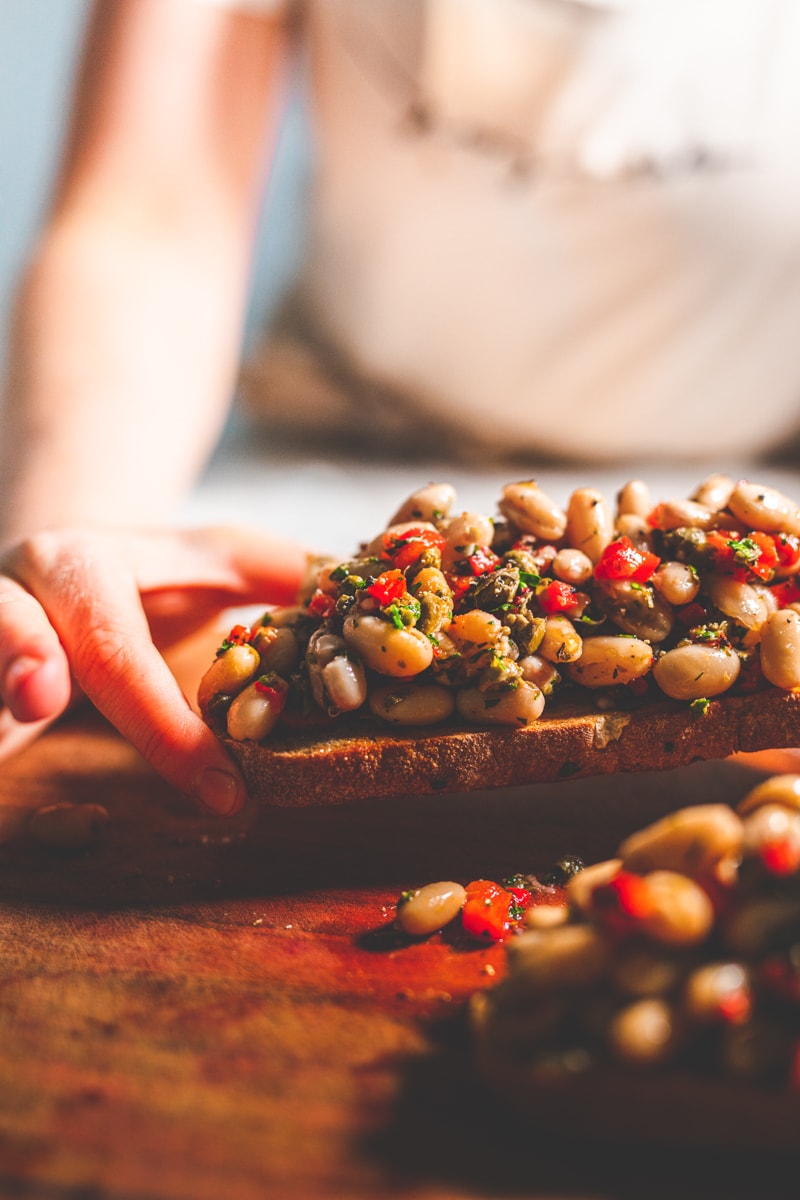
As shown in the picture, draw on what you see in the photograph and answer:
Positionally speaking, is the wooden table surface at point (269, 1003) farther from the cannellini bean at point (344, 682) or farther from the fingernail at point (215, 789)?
the cannellini bean at point (344, 682)

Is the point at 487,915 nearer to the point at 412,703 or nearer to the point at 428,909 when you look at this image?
the point at 428,909

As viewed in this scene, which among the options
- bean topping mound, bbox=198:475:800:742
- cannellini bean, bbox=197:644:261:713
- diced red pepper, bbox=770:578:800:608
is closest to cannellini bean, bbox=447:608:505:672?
bean topping mound, bbox=198:475:800:742

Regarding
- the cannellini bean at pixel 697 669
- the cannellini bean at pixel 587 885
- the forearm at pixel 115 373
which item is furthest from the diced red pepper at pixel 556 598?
the forearm at pixel 115 373

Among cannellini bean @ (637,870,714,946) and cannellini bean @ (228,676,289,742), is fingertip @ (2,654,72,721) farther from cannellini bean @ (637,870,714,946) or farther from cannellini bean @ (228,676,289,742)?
cannellini bean @ (637,870,714,946)

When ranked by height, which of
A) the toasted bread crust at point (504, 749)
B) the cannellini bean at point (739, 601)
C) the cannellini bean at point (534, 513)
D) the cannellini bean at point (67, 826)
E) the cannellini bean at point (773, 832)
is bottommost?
the cannellini bean at point (67, 826)

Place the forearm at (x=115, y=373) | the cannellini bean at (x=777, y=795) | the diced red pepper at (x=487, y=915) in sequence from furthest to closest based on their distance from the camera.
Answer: the forearm at (x=115, y=373) → the diced red pepper at (x=487, y=915) → the cannellini bean at (x=777, y=795)

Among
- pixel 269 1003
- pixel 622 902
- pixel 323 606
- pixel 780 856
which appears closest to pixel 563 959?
pixel 622 902
